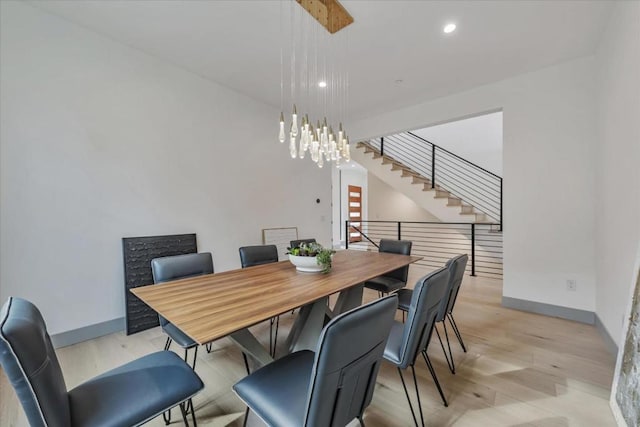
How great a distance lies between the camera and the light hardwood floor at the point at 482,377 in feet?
5.31

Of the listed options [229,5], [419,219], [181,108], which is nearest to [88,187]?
[181,108]

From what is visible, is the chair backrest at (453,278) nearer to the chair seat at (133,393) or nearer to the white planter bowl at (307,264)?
the white planter bowl at (307,264)

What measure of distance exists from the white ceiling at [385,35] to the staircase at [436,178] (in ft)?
8.88

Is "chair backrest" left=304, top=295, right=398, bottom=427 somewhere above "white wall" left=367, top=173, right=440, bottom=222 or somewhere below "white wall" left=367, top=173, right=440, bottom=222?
below

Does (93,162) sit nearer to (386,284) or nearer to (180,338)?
(180,338)

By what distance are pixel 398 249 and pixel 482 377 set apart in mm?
1483

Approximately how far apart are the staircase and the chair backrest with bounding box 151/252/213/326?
16.0ft

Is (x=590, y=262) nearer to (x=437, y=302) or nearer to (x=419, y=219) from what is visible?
(x=437, y=302)

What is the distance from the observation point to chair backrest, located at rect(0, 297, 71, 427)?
810 mm

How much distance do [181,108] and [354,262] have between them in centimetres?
270

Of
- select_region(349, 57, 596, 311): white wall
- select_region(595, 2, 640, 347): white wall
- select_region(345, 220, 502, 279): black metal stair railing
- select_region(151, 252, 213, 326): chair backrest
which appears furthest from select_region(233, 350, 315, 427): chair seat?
select_region(345, 220, 502, 279): black metal stair railing

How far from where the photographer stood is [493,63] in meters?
3.07

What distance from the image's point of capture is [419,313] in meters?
1.40

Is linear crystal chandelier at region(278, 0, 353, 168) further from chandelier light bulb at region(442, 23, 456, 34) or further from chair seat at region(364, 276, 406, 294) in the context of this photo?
chair seat at region(364, 276, 406, 294)
